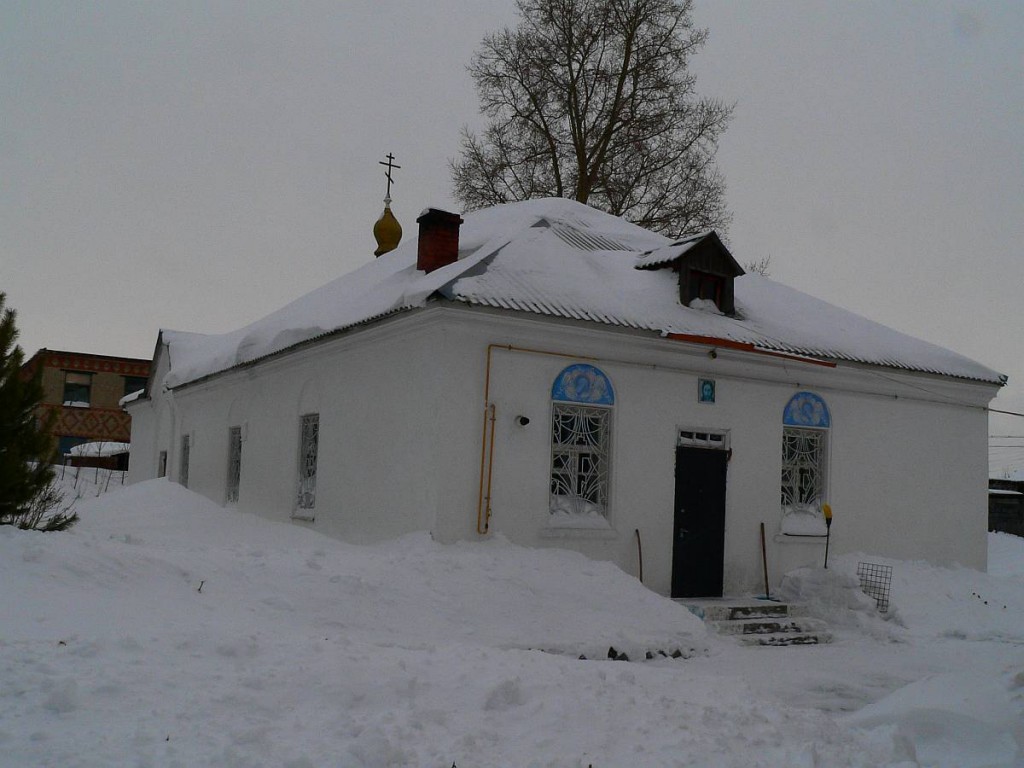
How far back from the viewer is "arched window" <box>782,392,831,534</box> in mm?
12930

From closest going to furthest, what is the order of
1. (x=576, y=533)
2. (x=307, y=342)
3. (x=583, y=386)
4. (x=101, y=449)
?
(x=576, y=533) → (x=583, y=386) → (x=307, y=342) → (x=101, y=449)

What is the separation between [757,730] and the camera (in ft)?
19.3

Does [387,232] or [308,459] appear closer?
[308,459]

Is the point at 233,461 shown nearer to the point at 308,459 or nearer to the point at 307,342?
the point at 308,459

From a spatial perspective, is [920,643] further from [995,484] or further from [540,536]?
[995,484]

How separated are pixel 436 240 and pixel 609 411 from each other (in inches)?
137

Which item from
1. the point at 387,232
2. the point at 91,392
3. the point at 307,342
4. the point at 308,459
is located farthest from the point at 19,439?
the point at 91,392

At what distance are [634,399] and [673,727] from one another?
6.04 meters

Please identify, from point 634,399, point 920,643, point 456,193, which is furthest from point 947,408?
point 456,193

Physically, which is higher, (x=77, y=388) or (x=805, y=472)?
(x=77, y=388)

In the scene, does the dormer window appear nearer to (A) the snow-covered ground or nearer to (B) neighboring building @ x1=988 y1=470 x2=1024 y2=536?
(A) the snow-covered ground

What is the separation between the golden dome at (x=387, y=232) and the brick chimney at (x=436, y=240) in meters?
7.65

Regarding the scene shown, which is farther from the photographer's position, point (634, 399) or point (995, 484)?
point (995, 484)

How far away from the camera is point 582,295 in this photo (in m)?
11.4
